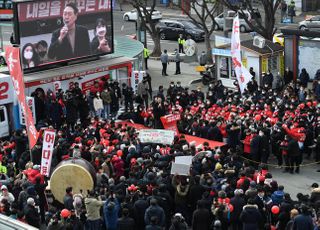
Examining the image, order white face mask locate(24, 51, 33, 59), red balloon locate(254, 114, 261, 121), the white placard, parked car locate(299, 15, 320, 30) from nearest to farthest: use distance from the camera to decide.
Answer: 1. the white placard
2. red balloon locate(254, 114, 261, 121)
3. white face mask locate(24, 51, 33, 59)
4. parked car locate(299, 15, 320, 30)

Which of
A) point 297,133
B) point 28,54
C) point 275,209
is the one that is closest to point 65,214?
point 275,209

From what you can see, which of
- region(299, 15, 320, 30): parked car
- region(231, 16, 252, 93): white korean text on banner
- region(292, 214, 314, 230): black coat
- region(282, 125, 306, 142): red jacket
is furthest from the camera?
region(299, 15, 320, 30): parked car

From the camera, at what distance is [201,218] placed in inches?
706

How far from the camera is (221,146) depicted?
24422 millimetres

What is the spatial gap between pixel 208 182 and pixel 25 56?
14.4 m

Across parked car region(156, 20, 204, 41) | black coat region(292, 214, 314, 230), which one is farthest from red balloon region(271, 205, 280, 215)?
parked car region(156, 20, 204, 41)

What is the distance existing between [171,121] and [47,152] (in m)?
6.66

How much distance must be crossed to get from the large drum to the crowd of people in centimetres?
21

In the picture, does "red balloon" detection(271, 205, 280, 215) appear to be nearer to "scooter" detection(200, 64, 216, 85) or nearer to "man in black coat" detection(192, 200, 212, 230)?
"man in black coat" detection(192, 200, 212, 230)

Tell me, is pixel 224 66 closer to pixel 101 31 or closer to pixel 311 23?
pixel 101 31

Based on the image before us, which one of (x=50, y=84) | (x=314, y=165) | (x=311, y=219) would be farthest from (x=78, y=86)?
(x=311, y=219)

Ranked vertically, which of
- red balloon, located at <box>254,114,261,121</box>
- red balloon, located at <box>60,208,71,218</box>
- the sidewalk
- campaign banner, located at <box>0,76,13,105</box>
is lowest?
the sidewalk

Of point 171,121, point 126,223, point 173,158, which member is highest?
point 173,158

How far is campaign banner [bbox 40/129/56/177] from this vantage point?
2133 cm
